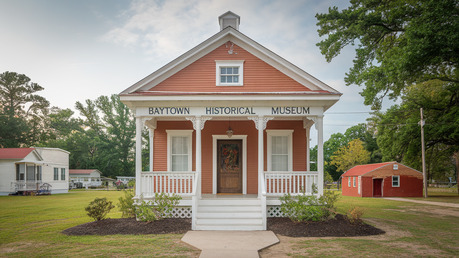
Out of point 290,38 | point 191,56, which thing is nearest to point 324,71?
point 290,38

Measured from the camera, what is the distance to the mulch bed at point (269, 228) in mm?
9549

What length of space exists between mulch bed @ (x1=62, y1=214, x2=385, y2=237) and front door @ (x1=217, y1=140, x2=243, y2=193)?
3.57 metres

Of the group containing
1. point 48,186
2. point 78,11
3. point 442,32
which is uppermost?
point 78,11

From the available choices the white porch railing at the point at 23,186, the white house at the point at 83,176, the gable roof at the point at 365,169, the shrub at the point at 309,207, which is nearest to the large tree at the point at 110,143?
the white house at the point at 83,176

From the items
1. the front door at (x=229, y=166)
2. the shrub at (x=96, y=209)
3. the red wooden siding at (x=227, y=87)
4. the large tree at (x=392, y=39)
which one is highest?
the large tree at (x=392, y=39)

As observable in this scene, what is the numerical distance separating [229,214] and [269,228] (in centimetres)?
142

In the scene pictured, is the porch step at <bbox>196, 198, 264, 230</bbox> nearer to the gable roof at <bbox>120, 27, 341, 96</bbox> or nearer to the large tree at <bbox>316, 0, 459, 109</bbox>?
the gable roof at <bbox>120, 27, 341, 96</bbox>

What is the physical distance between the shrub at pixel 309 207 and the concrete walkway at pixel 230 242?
4.74 ft

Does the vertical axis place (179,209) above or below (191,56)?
below

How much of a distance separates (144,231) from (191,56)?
22.7 ft

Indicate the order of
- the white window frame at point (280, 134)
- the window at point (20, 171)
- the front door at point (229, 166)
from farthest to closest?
the window at point (20, 171) → the front door at point (229, 166) → the white window frame at point (280, 134)

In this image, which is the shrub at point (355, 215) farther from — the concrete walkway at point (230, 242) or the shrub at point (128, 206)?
the shrub at point (128, 206)

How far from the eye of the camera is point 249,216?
10.6 metres

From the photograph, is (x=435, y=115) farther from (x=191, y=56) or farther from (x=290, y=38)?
(x=191, y=56)
